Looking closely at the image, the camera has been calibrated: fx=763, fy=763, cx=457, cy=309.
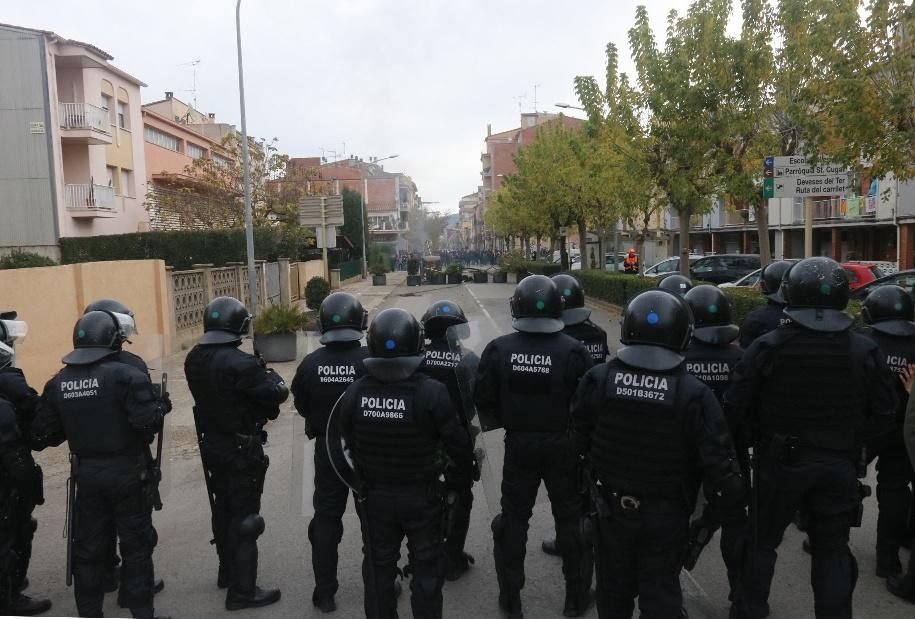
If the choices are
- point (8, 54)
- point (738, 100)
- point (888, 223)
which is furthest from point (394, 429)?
point (888, 223)

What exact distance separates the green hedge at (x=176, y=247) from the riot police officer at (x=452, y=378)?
21.0 meters

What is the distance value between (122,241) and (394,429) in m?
24.7

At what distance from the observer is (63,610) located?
4602mm

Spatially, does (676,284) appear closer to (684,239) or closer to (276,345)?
(276,345)

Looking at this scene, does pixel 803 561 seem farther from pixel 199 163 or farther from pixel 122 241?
pixel 199 163

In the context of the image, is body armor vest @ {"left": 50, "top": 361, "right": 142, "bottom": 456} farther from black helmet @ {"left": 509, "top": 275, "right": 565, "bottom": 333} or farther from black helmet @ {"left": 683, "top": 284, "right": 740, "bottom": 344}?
black helmet @ {"left": 683, "top": 284, "right": 740, "bottom": 344}

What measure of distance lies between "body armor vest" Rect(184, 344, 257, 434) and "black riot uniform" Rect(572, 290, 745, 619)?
2.11m

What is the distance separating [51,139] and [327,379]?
85.4ft

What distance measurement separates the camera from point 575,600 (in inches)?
168

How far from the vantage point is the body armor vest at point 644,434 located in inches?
129

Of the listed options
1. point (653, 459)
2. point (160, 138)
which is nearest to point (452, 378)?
point (653, 459)

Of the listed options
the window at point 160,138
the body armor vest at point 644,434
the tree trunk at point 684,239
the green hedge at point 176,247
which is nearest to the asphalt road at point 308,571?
the body armor vest at point 644,434

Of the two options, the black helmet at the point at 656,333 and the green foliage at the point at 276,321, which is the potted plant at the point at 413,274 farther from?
the black helmet at the point at 656,333

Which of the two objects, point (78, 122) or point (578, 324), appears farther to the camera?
point (78, 122)
